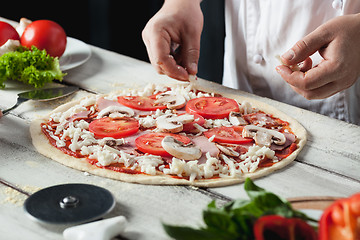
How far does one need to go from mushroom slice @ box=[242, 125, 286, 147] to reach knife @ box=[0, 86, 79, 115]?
82cm

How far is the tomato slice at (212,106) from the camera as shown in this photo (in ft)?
6.39

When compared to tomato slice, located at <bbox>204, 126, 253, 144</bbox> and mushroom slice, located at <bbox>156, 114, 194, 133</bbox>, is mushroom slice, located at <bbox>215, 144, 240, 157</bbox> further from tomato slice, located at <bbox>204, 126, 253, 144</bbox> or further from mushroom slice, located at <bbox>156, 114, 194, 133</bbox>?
mushroom slice, located at <bbox>156, 114, 194, 133</bbox>

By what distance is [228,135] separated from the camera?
1788mm

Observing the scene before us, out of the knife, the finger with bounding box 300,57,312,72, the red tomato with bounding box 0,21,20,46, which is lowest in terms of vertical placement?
the knife

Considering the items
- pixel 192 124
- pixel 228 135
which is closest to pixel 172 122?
pixel 192 124

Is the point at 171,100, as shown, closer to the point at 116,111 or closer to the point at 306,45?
the point at 116,111

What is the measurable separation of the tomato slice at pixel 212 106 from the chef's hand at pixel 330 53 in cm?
27

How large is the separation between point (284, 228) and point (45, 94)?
4.61 feet

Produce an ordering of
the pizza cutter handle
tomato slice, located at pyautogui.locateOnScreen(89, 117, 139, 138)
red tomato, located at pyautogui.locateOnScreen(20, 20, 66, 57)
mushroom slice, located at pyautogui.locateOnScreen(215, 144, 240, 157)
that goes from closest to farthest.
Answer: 1. the pizza cutter handle
2. mushroom slice, located at pyautogui.locateOnScreen(215, 144, 240, 157)
3. tomato slice, located at pyautogui.locateOnScreen(89, 117, 139, 138)
4. red tomato, located at pyautogui.locateOnScreen(20, 20, 66, 57)

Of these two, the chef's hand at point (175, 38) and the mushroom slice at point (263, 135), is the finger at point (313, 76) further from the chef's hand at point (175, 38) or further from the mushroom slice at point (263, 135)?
the chef's hand at point (175, 38)

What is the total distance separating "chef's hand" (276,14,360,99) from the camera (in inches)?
70.9

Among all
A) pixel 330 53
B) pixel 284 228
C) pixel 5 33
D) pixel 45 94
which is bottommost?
pixel 45 94

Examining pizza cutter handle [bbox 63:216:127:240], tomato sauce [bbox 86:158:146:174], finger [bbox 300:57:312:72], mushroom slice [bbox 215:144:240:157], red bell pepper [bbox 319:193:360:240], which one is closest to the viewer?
red bell pepper [bbox 319:193:360:240]

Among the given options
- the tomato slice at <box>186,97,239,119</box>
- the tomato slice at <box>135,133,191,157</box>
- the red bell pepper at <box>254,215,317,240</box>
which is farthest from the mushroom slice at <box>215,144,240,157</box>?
the red bell pepper at <box>254,215,317,240</box>
